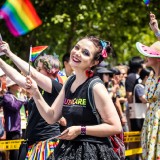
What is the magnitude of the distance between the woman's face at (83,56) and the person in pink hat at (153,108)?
2.34 meters

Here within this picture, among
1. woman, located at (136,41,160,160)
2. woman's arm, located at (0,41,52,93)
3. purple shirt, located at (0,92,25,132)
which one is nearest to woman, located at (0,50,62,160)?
woman's arm, located at (0,41,52,93)

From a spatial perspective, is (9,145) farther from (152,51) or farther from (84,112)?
(84,112)

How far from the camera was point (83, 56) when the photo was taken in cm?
432

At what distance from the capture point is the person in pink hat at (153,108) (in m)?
6.61

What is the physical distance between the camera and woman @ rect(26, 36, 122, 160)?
163 inches

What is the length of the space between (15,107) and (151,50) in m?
2.28

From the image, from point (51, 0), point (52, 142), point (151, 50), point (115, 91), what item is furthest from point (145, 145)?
point (51, 0)

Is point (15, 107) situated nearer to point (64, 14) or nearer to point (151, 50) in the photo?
point (151, 50)

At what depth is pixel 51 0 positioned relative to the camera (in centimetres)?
1414

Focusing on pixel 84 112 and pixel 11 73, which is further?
pixel 11 73

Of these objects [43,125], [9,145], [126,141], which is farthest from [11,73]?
[126,141]

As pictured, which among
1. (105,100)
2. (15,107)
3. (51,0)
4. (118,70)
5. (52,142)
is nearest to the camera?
(105,100)

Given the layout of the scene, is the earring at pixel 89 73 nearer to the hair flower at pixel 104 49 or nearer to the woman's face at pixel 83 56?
the woman's face at pixel 83 56

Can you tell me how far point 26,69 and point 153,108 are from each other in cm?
242
